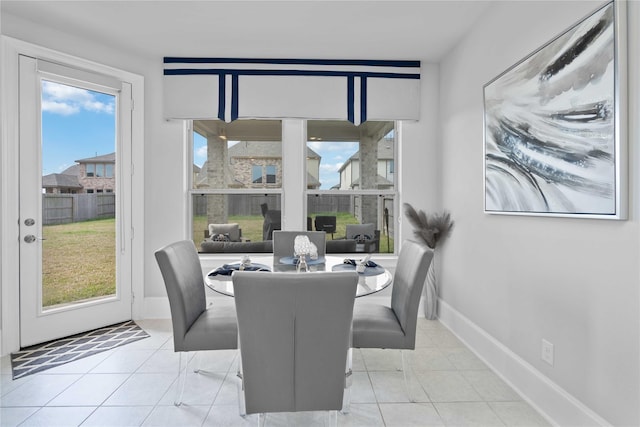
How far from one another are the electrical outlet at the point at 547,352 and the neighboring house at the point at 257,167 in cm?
251

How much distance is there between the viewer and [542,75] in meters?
2.05

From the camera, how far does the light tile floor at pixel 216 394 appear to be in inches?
77.9

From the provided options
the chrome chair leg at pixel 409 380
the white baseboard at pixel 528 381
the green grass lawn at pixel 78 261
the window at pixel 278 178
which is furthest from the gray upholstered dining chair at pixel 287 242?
the green grass lawn at pixel 78 261

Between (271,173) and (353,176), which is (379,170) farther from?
(271,173)

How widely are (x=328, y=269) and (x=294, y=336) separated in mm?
962

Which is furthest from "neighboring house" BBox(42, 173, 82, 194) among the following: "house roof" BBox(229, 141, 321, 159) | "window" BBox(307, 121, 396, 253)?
"window" BBox(307, 121, 396, 253)

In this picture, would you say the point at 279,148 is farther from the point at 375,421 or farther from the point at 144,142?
the point at 375,421

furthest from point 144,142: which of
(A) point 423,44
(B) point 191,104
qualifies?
(A) point 423,44

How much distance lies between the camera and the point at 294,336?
1.41 meters

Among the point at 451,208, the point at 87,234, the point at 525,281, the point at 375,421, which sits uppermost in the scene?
the point at 451,208

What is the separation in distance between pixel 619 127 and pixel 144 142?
376 centimetres

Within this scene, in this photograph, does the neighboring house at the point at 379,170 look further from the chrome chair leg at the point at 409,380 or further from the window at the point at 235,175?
the chrome chair leg at the point at 409,380

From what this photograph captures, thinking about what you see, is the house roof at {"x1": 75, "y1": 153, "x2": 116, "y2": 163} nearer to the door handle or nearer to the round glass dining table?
the door handle

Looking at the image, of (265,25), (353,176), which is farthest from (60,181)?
(353,176)
